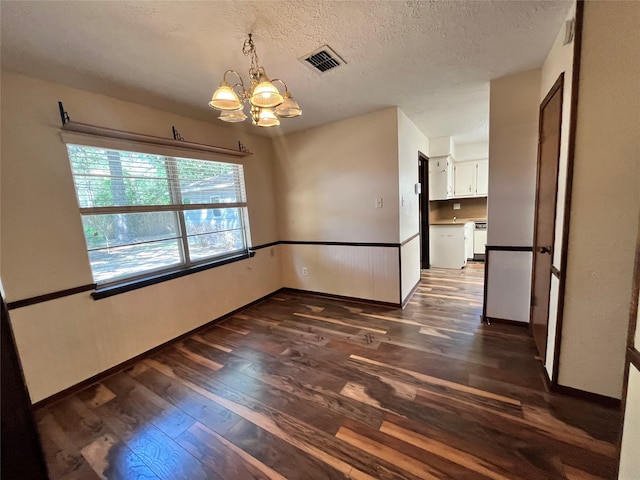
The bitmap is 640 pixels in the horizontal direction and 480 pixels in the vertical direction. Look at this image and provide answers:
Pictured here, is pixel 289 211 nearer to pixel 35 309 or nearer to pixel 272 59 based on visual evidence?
pixel 272 59

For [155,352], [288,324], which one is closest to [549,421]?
[288,324]

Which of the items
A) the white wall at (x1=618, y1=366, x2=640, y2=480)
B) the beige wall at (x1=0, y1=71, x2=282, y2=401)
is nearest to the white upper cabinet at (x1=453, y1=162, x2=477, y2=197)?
the white wall at (x1=618, y1=366, x2=640, y2=480)

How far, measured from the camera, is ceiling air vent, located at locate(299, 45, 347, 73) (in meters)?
1.84

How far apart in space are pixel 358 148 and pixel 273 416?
2.89 m

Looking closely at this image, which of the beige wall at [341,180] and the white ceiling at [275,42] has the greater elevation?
the white ceiling at [275,42]

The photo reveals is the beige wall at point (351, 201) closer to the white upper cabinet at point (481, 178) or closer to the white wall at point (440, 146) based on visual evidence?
the white wall at point (440, 146)

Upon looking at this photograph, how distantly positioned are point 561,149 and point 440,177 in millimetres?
3309

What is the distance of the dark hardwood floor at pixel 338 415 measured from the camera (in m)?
1.39

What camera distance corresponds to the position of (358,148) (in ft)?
10.8

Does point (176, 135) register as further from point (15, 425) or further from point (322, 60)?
point (15, 425)

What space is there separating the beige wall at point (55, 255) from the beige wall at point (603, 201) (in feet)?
10.9

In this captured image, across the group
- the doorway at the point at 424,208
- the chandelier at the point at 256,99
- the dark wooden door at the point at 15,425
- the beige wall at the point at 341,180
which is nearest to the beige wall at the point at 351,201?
the beige wall at the point at 341,180

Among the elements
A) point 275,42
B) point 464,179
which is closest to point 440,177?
point 464,179

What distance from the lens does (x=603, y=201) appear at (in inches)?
59.2
